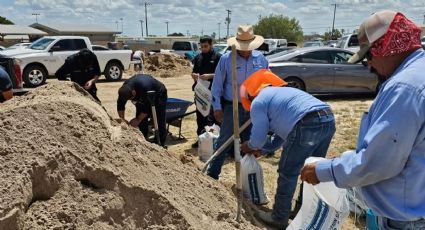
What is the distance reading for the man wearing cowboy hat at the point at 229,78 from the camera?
528 cm

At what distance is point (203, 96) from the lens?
275 inches

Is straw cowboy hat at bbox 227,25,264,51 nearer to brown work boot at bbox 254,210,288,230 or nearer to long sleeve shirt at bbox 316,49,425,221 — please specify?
brown work boot at bbox 254,210,288,230

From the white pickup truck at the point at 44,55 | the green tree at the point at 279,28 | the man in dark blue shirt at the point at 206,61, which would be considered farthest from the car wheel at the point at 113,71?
the green tree at the point at 279,28

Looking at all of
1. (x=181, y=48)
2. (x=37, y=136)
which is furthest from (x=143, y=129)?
(x=181, y=48)

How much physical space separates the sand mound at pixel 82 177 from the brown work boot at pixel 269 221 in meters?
0.42

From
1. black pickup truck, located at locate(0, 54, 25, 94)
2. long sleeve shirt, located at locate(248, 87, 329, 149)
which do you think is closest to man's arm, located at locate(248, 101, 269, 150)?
long sleeve shirt, located at locate(248, 87, 329, 149)

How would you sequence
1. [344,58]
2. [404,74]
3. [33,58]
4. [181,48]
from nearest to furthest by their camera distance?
[404,74] → [344,58] → [33,58] → [181,48]

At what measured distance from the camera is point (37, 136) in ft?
10.5

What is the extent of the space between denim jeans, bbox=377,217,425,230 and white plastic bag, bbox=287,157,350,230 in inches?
28.6

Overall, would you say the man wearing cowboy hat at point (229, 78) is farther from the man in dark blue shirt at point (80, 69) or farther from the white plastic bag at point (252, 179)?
the man in dark blue shirt at point (80, 69)

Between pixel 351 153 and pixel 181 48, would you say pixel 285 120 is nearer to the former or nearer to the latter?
pixel 351 153

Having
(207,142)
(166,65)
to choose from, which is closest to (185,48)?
(166,65)

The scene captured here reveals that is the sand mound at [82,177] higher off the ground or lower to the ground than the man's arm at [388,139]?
lower

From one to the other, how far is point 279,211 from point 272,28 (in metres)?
79.8
